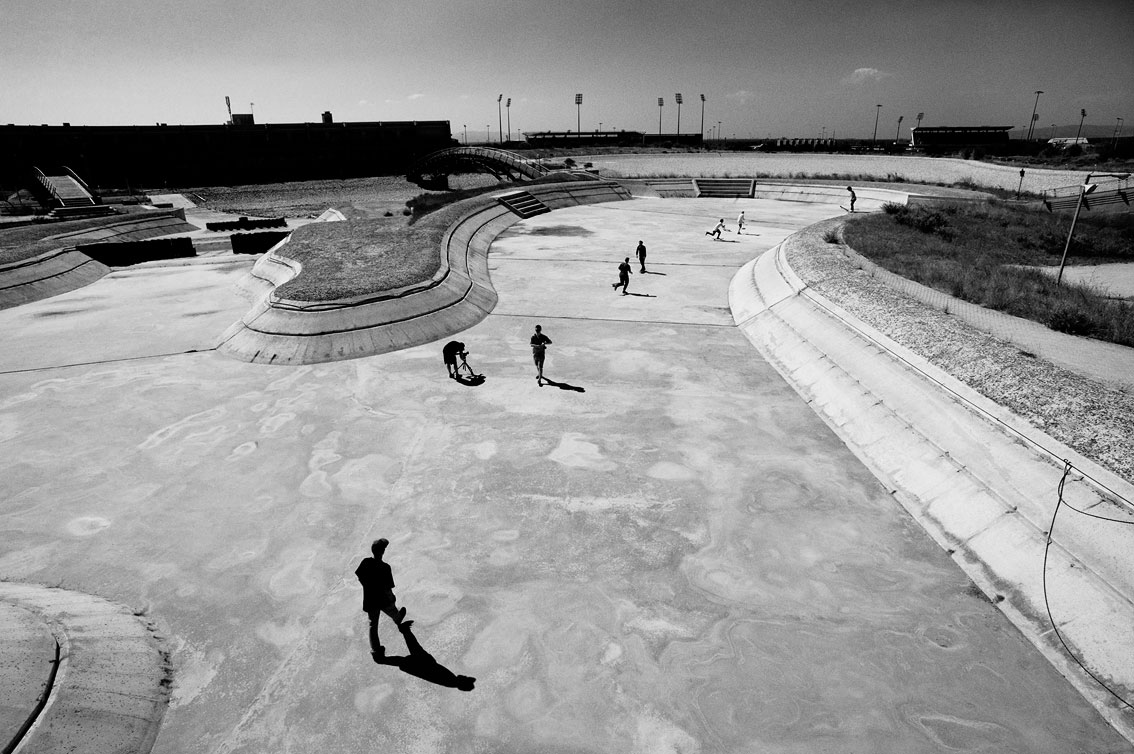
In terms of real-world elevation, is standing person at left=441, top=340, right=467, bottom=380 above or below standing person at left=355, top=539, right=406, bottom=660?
above

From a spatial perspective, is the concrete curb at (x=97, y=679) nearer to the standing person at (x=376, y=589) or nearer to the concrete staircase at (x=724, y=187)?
the standing person at (x=376, y=589)

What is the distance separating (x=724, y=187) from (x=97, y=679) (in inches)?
1895

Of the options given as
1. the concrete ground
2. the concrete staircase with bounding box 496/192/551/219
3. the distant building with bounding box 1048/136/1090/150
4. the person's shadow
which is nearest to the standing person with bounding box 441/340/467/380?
the concrete ground

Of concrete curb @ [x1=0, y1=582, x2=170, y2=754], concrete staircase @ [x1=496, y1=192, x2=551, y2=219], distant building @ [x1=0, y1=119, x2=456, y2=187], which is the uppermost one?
distant building @ [x1=0, y1=119, x2=456, y2=187]

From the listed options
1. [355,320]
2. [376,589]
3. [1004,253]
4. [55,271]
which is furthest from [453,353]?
[1004,253]

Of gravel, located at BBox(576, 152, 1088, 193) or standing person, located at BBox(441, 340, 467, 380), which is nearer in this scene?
standing person, located at BBox(441, 340, 467, 380)

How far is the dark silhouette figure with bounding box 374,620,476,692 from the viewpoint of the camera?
5859 mm

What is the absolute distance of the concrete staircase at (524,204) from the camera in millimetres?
34094

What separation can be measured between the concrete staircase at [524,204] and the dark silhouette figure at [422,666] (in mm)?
30613

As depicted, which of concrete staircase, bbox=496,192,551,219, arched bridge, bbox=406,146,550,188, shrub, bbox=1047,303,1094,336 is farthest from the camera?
arched bridge, bbox=406,146,550,188

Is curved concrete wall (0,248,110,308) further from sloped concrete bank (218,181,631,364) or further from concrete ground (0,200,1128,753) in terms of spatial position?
sloped concrete bank (218,181,631,364)

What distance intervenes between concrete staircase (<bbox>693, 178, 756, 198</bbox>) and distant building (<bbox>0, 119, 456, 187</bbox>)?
150 ft

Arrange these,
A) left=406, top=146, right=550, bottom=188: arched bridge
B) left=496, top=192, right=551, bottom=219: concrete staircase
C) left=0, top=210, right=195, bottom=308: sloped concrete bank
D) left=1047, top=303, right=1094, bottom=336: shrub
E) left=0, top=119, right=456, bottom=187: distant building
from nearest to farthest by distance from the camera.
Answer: left=1047, top=303, right=1094, bottom=336: shrub, left=0, top=210, right=195, bottom=308: sloped concrete bank, left=496, top=192, right=551, bottom=219: concrete staircase, left=406, top=146, right=550, bottom=188: arched bridge, left=0, top=119, right=456, bottom=187: distant building

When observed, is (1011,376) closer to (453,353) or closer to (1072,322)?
(1072,322)
